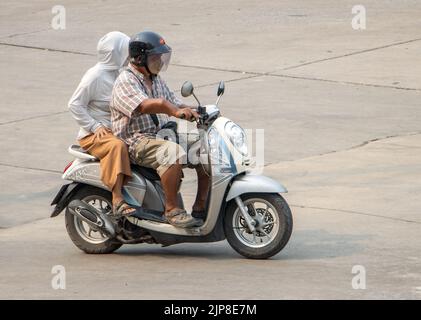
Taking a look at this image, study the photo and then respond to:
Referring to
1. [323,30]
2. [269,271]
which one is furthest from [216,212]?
[323,30]

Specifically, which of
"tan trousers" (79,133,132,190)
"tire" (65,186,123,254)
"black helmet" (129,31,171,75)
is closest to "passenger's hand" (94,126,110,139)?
"tan trousers" (79,133,132,190)

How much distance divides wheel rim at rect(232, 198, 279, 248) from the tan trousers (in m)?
0.90

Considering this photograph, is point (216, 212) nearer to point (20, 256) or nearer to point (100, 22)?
point (20, 256)

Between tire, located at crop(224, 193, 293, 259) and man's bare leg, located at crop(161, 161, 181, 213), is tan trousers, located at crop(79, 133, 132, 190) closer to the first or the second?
man's bare leg, located at crop(161, 161, 181, 213)

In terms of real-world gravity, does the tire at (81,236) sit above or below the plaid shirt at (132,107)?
below

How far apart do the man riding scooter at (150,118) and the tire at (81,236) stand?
475 millimetres

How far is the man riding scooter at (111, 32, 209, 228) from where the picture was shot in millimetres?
9109

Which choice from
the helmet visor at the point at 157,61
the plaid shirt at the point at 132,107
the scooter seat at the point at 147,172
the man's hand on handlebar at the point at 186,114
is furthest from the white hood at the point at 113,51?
the man's hand on handlebar at the point at 186,114

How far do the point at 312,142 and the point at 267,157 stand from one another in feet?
2.33

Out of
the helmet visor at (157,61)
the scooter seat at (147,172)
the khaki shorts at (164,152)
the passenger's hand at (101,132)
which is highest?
the helmet visor at (157,61)

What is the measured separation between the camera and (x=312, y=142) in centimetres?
1312

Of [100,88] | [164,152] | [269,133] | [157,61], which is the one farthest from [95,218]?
[269,133]

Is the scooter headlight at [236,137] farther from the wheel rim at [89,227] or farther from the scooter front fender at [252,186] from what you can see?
the wheel rim at [89,227]

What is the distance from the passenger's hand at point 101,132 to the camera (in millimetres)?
9359
